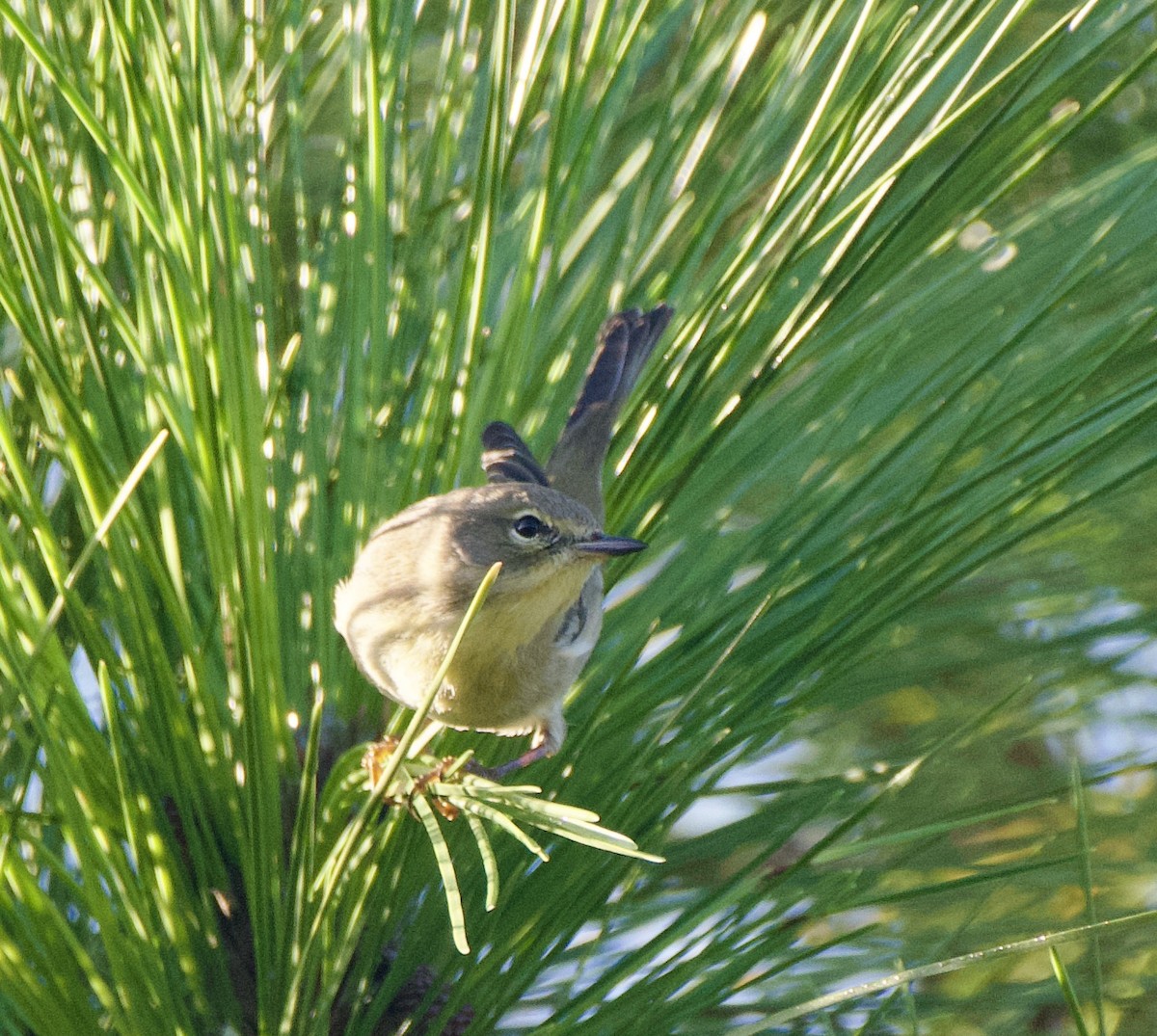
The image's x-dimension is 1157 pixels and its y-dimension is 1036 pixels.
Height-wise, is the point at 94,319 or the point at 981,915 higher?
the point at 94,319

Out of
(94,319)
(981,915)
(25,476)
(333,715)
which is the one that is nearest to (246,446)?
(25,476)

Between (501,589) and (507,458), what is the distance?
195mm

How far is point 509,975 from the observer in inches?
53.1

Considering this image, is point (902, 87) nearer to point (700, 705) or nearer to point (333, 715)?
point (700, 705)

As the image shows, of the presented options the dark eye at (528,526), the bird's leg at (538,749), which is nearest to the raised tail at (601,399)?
the dark eye at (528,526)

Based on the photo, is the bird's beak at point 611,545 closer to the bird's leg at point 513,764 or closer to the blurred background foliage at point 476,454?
the blurred background foliage at point 476,454

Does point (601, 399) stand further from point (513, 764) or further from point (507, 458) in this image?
point (513, 764)

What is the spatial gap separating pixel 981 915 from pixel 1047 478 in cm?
123

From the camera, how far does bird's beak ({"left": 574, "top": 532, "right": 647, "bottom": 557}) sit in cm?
159

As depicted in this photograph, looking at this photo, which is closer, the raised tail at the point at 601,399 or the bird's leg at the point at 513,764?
the bird's leg at the point at 513,764

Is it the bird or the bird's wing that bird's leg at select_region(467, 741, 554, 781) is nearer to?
the bird

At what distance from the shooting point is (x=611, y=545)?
1.65 metres

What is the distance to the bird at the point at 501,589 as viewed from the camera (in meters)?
1.69

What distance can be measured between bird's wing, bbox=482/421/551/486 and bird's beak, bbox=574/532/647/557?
15 centimetres
